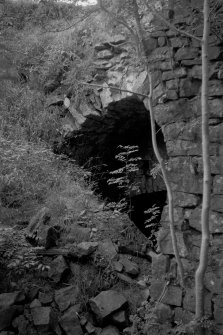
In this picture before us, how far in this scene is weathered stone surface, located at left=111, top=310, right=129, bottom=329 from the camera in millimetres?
3316

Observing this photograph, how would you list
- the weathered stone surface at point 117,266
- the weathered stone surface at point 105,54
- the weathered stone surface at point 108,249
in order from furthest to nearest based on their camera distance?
the weathered stone surface at point 105,54 → the weathered stone surface at point 108,249 → the weathered stone surface at point 117,266

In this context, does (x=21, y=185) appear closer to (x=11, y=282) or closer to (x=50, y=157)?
(x=50, y=157)

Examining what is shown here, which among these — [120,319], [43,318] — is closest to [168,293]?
[120,319]

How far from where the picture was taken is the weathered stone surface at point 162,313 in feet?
9.90

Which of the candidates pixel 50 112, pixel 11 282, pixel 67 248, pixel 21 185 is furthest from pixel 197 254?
pixel 50 112

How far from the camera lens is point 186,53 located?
316cm

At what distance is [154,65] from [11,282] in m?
2.55

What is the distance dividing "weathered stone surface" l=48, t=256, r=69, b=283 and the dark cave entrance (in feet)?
8.08

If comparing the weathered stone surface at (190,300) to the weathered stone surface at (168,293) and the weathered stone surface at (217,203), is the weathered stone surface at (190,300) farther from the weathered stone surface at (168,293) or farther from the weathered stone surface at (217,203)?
the weathered stone surface at (217,203)

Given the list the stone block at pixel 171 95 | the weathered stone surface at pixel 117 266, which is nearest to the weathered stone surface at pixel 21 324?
the weathered stone surface at pixel 117 266

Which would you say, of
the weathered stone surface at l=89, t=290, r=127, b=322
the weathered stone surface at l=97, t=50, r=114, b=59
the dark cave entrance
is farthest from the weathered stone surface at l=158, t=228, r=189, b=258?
the weathered stone surface at l=97, t=50, r=114, b=59

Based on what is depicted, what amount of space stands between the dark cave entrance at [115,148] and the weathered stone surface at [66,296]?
274cm

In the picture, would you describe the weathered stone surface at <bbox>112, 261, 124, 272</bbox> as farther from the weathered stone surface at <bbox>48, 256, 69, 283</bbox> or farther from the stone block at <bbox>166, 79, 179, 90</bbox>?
the stone block at <bbox>166, 79, 179, 90</bbox>

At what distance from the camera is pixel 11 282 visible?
3.51 m
